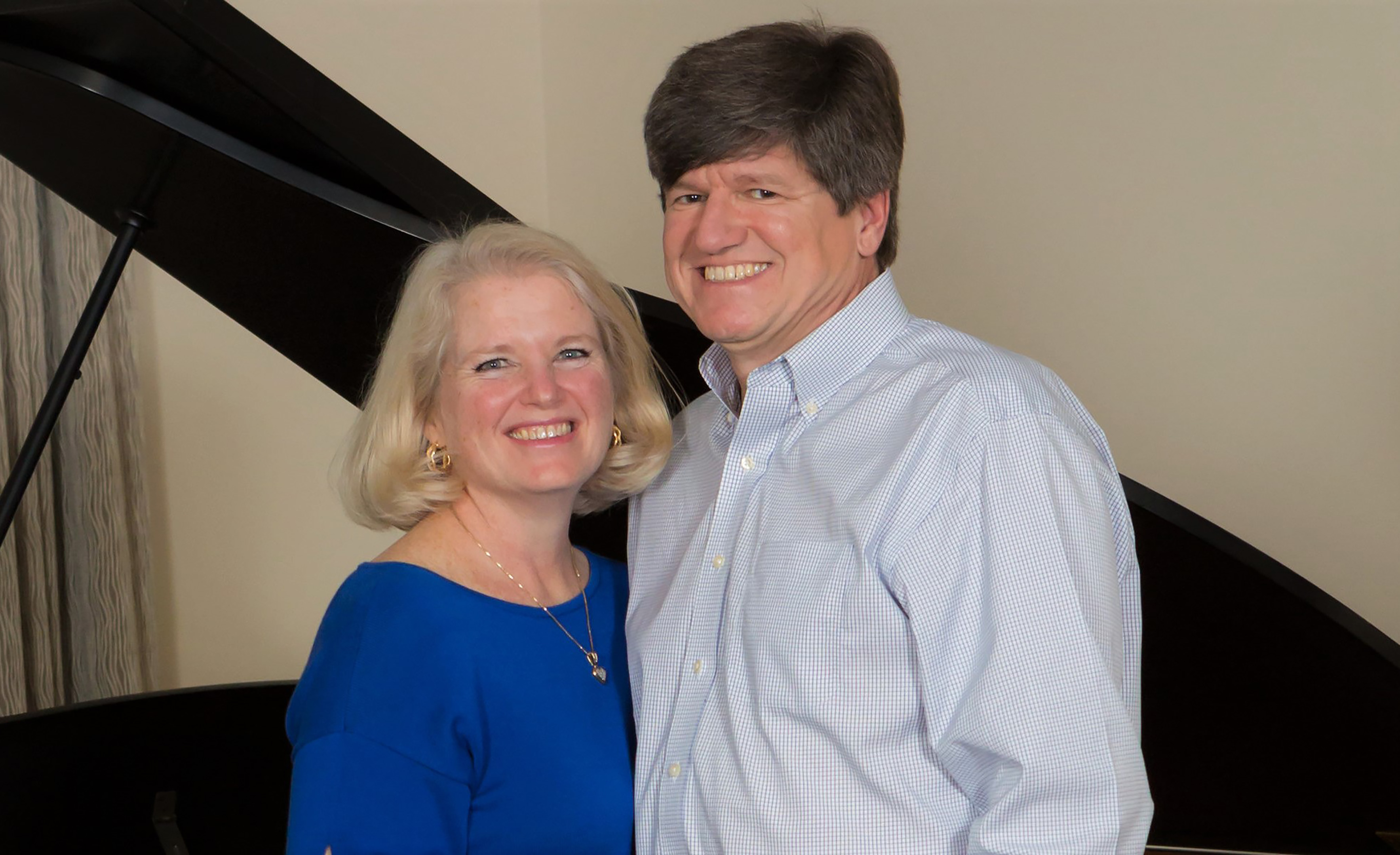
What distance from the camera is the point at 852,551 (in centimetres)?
130

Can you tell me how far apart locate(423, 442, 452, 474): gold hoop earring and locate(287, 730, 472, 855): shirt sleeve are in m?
0.41

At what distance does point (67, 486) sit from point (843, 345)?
97.0 inches

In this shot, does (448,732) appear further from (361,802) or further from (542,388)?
(542,388)

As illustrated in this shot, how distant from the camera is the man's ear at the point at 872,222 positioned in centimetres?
149

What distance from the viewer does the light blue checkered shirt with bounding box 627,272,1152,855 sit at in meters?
1.18

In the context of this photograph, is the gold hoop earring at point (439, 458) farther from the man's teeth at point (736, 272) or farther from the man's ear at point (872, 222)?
the man's ear at point (872, 222)

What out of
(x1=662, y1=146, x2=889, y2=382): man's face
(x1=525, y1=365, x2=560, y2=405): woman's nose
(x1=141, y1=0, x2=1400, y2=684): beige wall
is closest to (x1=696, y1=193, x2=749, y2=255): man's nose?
(x1=662, y1=146, x2=889, y2=382): man's face

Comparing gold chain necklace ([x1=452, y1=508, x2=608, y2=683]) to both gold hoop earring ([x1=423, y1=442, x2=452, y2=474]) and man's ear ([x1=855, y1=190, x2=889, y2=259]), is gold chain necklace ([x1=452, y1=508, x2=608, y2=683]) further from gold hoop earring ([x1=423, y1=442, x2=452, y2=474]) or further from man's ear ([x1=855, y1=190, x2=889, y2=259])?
man's ear ([x1=855, y1=190, x2=889, y2=259])

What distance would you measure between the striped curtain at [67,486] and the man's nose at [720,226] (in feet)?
7.18

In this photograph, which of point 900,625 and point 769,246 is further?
point 769,246

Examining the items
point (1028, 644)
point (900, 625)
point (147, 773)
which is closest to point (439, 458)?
point (900, 625)

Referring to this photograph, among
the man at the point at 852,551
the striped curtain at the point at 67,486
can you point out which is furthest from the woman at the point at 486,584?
the striped curtain at the point at 67,486

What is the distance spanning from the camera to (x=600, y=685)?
62.4 inches

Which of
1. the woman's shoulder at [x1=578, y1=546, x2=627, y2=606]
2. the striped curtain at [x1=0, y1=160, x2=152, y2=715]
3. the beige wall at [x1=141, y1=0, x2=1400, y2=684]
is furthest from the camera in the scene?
the striped curtain at [x1=0, y1=160, x2=152, y2=715]
